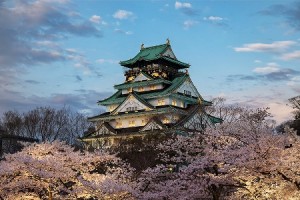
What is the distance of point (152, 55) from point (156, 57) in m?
2.53

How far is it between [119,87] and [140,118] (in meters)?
8.08

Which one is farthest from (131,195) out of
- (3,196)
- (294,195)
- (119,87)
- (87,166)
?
(119,87)

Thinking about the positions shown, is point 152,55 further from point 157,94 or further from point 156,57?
point 157,94

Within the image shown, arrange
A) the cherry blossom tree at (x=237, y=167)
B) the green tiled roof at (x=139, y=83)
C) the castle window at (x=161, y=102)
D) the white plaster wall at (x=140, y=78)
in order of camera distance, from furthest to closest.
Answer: the white plaster wall at (x=140, y=78) < the green tiled roof at (x=139, y=83) < the castle window at (x=161, y=102) < the cherry blossom tree at (x=237, y=167)

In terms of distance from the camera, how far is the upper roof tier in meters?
72.0

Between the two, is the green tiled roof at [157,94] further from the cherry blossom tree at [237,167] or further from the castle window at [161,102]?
the cherry blossom tree at [237,167]

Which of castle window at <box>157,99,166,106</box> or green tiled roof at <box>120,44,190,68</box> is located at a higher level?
green tiled roof at <box>120,44,190,68</box>

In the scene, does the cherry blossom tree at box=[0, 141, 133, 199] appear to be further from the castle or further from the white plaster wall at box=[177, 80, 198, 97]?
the white plaster wall at box=[177, 80, 198, 97]

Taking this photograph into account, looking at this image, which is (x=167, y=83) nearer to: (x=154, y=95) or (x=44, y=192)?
(x=154, y=95)

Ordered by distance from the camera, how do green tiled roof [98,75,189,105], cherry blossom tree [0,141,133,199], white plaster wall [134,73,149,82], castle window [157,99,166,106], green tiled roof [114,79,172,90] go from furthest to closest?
white plaster wall [134,73,149,82], green tiled roof [114,79,172,90], castle window [157,99,166,106], green tiled roof [98,75,189,105], cherry blossom tree [0,141,133,199]

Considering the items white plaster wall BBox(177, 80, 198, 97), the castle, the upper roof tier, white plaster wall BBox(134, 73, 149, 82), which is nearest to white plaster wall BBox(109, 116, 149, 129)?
the castle

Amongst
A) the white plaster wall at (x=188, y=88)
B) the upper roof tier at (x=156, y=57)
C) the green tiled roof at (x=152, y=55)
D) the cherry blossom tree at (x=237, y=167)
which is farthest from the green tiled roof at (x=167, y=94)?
the cherry blossom tree at (x=237, y=167)

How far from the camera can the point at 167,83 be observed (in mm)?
69938

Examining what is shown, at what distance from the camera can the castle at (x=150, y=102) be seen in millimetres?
63812
